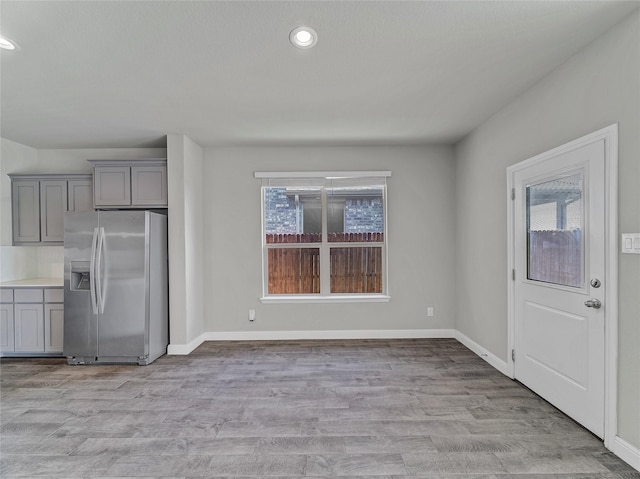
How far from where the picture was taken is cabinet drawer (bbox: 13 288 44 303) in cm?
383

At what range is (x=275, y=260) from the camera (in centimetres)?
460

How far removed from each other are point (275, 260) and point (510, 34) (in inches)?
138

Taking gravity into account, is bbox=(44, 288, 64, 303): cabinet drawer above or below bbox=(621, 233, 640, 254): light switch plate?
below

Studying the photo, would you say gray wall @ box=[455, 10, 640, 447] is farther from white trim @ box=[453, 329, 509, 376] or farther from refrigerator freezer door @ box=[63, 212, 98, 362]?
refrigerator freezer door @ box=[63, 212, 98, 362]

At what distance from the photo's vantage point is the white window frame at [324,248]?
14.6 feet

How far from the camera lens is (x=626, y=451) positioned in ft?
6.40

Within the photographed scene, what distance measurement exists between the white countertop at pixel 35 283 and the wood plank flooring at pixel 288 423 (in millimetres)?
881

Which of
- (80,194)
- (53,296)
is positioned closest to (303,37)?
(80,194)

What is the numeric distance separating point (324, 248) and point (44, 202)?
12.0 ft

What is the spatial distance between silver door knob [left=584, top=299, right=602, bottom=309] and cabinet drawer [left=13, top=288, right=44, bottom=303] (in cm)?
529

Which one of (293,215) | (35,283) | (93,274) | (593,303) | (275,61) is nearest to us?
(593,303)

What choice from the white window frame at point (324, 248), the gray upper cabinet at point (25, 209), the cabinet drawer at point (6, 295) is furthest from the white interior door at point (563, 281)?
the gray upper cabinet at point (25, 209)

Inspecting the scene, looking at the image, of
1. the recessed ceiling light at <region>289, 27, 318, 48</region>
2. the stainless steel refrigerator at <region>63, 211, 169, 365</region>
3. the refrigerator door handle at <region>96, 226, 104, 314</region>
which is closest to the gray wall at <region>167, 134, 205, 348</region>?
the stainless steel refrigerator at <region>63, 211, 169, 365</region>

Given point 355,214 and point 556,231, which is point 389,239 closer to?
point 355,214
